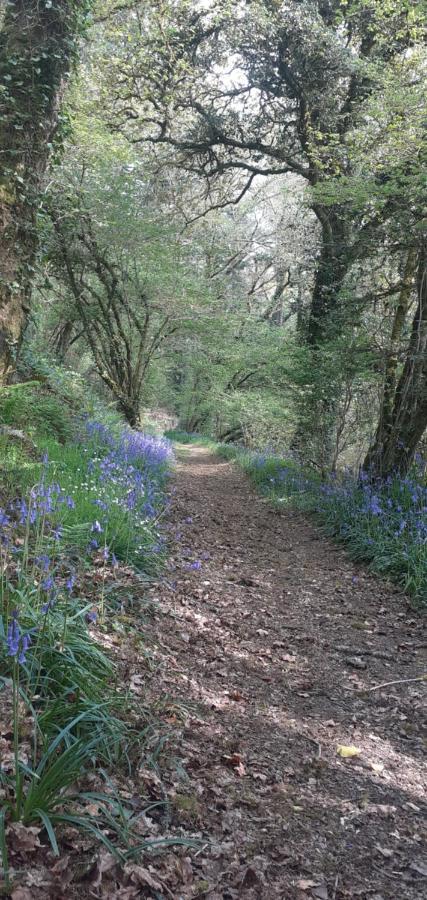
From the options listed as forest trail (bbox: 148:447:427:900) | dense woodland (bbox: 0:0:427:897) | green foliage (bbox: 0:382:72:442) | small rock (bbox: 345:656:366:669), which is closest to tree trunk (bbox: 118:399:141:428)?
dense woodland (bbox: 0:0:427:897)

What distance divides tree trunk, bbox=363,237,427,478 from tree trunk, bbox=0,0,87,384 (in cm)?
461

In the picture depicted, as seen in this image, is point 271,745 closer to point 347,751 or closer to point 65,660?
point 347,751

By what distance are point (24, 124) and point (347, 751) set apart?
6601 millimetres

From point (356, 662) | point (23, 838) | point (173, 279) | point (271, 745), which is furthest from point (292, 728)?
point (173, 279)

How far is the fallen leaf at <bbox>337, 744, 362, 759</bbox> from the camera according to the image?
2.69m

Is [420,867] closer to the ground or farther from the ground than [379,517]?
closer to the ground

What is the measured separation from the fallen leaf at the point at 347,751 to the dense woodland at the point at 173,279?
1.20 meters

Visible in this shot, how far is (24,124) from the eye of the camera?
586 cm

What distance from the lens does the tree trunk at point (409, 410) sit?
21.7ft

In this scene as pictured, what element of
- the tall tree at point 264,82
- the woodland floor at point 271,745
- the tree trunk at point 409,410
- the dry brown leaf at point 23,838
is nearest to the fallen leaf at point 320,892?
the woodland floor at point 271,745

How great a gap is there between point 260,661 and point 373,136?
689 centimetres

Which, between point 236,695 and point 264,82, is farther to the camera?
point 264,82

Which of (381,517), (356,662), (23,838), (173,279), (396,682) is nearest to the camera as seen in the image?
(23,838)

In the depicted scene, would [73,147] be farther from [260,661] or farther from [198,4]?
[260,661]
